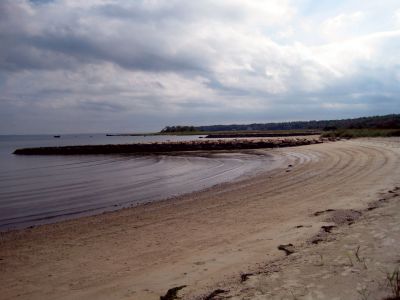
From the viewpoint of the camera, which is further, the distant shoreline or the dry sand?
the distant shoreline

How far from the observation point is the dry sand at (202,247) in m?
4.71

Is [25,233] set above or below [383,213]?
below

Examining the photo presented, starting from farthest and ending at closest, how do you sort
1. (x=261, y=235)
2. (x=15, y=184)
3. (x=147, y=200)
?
1. (x=15, y=184)
2. (x=147, y=200)
3. (x=261, y=235)

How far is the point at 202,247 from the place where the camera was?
21.8 ft

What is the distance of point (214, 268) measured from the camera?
17.4ft

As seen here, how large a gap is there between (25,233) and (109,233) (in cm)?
252

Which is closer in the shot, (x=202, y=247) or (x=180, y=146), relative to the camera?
(x=202, y=247)

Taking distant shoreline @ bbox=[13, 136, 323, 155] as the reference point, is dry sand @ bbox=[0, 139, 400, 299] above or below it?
below

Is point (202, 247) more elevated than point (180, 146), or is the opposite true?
point (180, 146)

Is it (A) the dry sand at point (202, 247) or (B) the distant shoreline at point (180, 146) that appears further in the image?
(B) the distant shoreline at point (180, 146)

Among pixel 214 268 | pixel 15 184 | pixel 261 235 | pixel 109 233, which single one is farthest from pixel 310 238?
pixel 15 184

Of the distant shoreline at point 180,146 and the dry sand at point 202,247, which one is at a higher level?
the distant shoreline at point 180,146

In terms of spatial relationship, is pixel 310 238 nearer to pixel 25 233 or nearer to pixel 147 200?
pixel 25 233

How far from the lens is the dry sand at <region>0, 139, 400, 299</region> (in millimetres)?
4707
